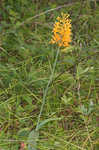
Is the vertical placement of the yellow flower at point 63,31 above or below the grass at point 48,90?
above

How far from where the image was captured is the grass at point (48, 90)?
1632 mm

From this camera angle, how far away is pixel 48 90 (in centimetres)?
182

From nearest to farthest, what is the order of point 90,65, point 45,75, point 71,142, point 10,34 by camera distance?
point 71,142 → point 45,75 → point 90,65 → point 10,34

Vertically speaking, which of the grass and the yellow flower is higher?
the yellow flower

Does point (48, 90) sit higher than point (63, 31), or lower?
lower

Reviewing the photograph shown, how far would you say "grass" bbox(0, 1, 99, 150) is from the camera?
1.63 m

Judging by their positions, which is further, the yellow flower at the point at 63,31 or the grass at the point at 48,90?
the grass at the point at 48,90

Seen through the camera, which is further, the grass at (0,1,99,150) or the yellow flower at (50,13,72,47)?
the grass at (0,1,99,150)

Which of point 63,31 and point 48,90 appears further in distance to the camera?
point 48,90

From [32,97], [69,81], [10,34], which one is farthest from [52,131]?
[10,34]

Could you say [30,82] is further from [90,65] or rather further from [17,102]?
[90,65]

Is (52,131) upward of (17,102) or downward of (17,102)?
downward

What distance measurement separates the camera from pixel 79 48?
79.7 inches

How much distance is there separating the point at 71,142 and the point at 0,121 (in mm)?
462
